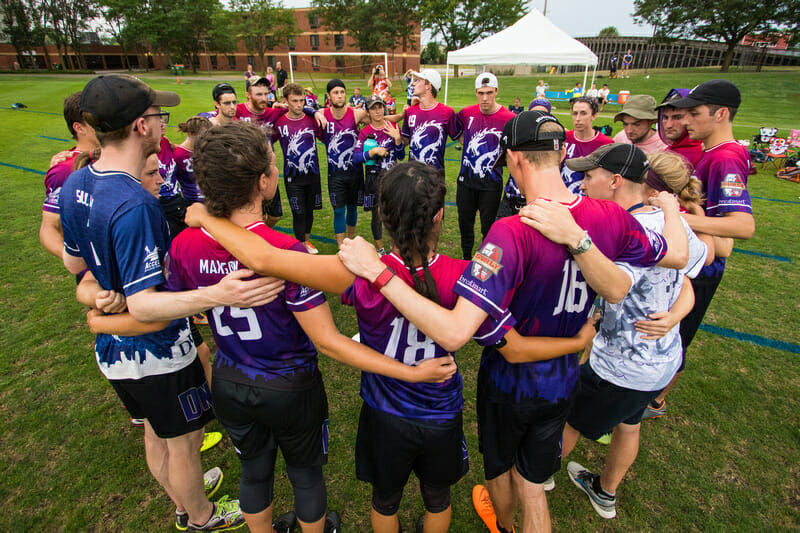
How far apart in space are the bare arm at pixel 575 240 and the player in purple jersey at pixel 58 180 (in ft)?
9.86

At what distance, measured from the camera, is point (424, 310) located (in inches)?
61.5

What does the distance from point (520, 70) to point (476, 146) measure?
53657mm

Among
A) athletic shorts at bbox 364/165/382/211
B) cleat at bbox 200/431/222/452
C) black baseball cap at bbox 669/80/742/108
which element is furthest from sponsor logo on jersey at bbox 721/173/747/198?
cleat at bbox 200/431/222/452

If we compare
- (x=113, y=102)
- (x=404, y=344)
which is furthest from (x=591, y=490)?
(x=113, y=102)

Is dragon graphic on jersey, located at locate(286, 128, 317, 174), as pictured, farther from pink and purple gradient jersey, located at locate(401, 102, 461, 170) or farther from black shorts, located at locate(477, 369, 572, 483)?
black shorts, located at locate(477, 369, 572, 483)

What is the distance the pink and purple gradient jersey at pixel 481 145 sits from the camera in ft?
18.1

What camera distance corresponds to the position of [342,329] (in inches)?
188

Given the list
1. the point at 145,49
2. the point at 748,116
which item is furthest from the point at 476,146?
the point at 145,49

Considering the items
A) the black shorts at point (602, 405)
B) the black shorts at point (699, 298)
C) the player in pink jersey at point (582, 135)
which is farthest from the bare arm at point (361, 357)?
the player in pink jersey at point (582, 135)

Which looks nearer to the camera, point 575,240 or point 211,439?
point 575,240

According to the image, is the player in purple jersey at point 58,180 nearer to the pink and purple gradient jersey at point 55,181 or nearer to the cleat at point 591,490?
the pink and purple gradient jersey at point 55,181

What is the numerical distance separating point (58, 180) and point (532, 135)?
3452 millimetres

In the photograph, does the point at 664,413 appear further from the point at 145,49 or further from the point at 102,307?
the point at 145,49

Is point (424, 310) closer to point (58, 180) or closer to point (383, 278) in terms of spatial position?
point (383, 278)
